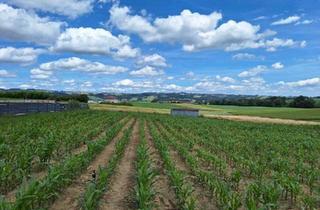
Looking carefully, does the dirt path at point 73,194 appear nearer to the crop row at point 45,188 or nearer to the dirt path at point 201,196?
the crop row at point 45,188

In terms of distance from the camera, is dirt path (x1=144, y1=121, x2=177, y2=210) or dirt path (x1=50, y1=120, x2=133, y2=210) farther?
dirt path (x1=144, y1=121, x2=177, y2=210)

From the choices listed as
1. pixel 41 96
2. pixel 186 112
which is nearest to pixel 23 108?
pixel 186 112

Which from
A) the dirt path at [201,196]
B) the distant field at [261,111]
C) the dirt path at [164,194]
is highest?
the dirt path at [164,194]

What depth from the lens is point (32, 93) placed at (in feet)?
349

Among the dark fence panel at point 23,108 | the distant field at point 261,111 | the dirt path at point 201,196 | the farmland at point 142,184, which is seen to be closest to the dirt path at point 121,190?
the farmland at point 142,184

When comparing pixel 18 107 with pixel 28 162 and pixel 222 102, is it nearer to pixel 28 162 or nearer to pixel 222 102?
pixel 28 162

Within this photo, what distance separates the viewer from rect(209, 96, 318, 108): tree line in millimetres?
119938

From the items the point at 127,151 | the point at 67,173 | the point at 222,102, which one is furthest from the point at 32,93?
the point at 67,173

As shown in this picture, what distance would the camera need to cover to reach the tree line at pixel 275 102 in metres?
Answer: 120

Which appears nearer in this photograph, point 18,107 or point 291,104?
point 18,107

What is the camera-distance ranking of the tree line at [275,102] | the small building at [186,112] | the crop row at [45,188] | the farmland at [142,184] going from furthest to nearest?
1. the tree line at [275,102]
2. the small building at [186,112]
3. the farmland at [142,184]
4. the crop row at [45,188]

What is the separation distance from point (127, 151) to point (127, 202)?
8.70 metres

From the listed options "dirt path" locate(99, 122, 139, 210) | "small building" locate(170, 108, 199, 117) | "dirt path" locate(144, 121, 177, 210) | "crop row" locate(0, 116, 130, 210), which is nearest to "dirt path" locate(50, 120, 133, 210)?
"crop row" locate(0, 116, 130, 210)

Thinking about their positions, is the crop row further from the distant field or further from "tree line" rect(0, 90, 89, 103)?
"tree line" rect(0, 90, 89, 103)
